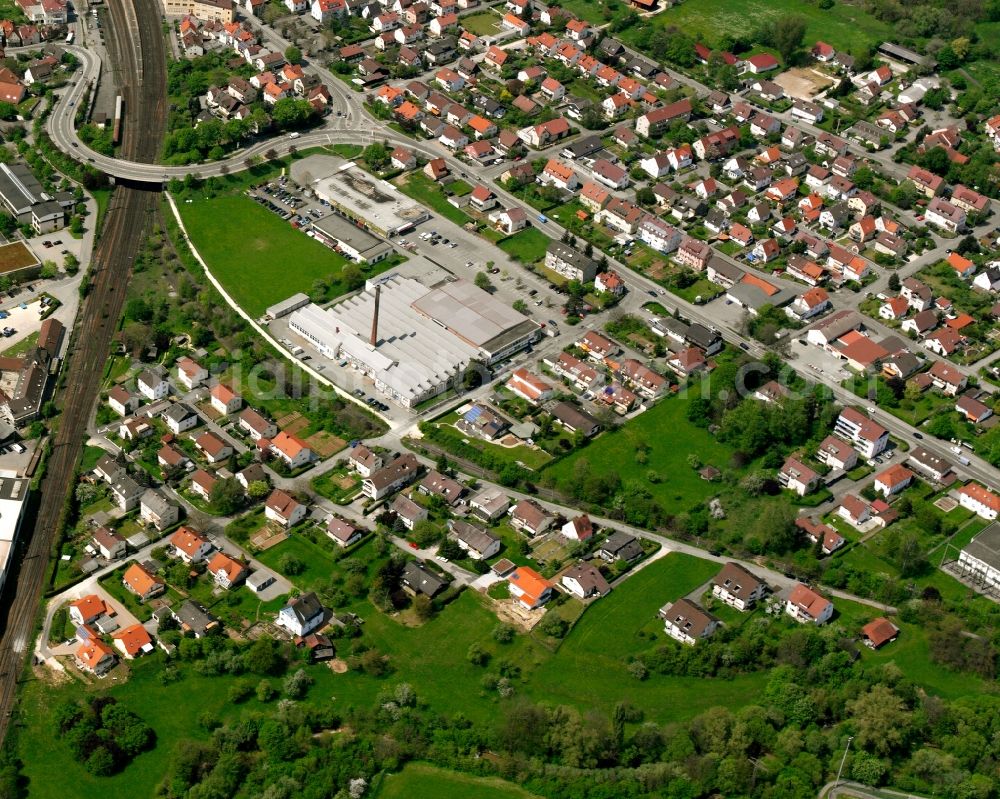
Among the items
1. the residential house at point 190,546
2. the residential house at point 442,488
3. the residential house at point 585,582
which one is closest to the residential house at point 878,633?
A: the residential house at point 585,582

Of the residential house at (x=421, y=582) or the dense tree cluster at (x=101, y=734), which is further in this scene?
the residential house at (x=421, y=582)

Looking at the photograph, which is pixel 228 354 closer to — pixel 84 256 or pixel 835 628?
pixel 84 256

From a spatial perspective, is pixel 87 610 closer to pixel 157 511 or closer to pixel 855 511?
pixel 157 511

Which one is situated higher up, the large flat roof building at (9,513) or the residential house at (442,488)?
the residential house at (442,488)

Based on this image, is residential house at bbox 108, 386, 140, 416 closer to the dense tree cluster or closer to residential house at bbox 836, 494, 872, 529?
the dense tree cluster

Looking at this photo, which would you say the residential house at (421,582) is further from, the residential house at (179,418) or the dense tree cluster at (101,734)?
the residential house at (179,418)

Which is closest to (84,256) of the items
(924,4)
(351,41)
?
(351,41)
